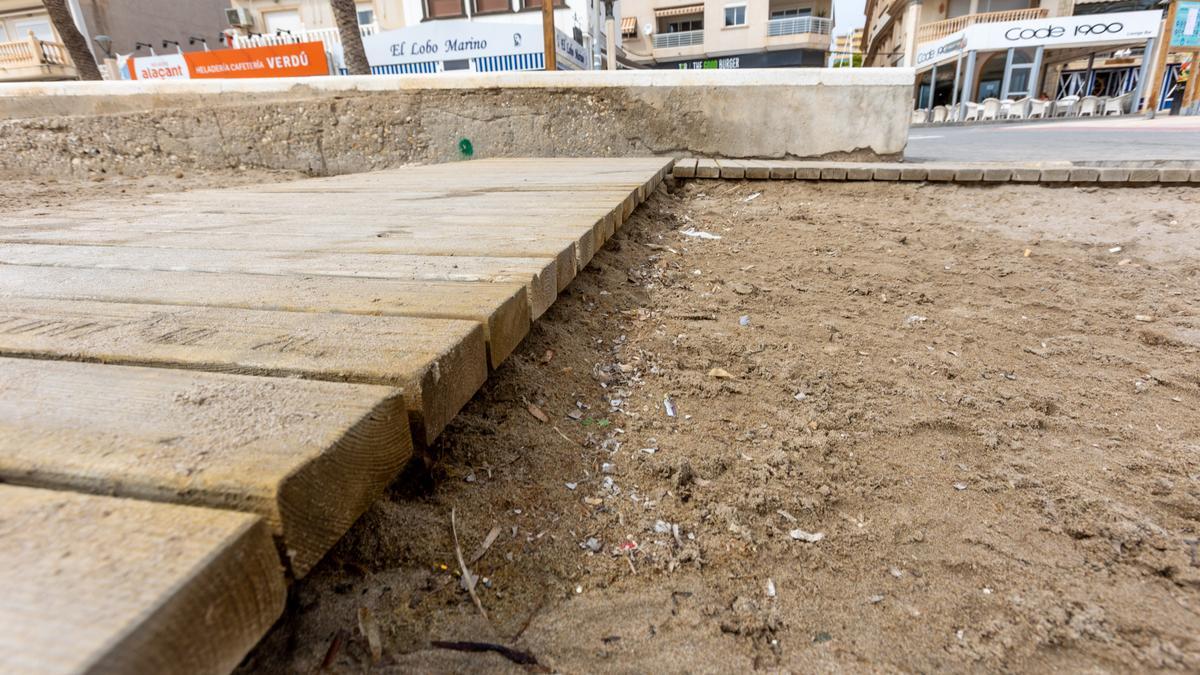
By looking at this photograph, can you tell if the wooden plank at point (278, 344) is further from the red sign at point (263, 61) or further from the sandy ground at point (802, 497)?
the red sign at point (263, 61)

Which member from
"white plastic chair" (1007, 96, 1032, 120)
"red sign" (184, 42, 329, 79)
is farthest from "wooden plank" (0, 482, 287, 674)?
"white plastic chair" (1007, 96, 1032, 120)

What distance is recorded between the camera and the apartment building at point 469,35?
1708 cm

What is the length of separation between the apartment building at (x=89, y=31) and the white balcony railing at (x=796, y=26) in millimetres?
24306

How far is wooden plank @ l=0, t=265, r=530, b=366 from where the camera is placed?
1312 mm

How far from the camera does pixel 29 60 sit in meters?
21.8

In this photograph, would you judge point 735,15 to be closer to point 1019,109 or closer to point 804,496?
point 1019,109

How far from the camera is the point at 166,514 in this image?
653mm

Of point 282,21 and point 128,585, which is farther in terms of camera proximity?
point 282,21

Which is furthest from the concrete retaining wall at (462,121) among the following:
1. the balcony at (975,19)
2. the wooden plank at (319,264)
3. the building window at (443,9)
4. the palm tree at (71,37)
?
the balcony at (975,19)

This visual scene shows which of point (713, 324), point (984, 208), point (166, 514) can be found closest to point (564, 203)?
point (713, 324)

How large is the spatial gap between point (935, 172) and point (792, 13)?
106ft

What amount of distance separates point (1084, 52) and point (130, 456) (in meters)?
33.8

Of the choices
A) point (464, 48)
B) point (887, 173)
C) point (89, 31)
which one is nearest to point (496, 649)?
point (887, 173)

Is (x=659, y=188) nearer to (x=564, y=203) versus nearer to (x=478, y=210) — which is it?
(x=564, y=203)
